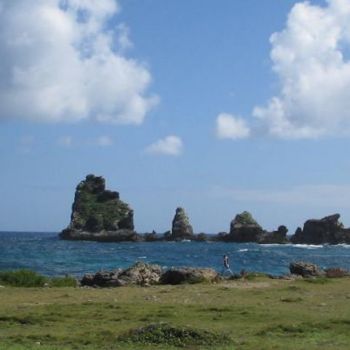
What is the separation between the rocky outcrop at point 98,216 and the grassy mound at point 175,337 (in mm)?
148740

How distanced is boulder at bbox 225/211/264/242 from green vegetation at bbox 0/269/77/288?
13828 cm

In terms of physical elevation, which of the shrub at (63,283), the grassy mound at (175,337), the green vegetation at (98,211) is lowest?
the grassy mound at (175,337)

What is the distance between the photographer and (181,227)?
18100 centimetres

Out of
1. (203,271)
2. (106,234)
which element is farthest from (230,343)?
(106,234)

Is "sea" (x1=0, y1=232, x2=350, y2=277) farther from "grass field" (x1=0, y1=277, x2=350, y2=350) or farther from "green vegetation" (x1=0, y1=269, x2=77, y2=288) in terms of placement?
"grass field" (x1=0, y1=277, x2=350, y2=350)

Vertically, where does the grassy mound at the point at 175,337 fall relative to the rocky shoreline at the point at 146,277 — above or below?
below

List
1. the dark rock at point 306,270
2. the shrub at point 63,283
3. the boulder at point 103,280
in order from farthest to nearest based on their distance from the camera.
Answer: the dark rock at point 306,270
the shrub at point 63,283
the boulder at point 103,280

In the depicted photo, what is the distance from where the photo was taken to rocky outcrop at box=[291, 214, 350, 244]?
6762 inches

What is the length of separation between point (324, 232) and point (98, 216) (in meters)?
55.4

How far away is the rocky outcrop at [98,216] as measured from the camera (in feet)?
545

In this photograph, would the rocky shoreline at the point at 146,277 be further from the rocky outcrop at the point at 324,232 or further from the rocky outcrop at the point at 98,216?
the rocky outcrop at the point at 324,232

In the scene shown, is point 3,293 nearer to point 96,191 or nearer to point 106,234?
point 106,234

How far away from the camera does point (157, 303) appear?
23.8 metres

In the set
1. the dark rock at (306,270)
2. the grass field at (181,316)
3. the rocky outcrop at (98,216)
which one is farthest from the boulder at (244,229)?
the grass field at (181,316)
